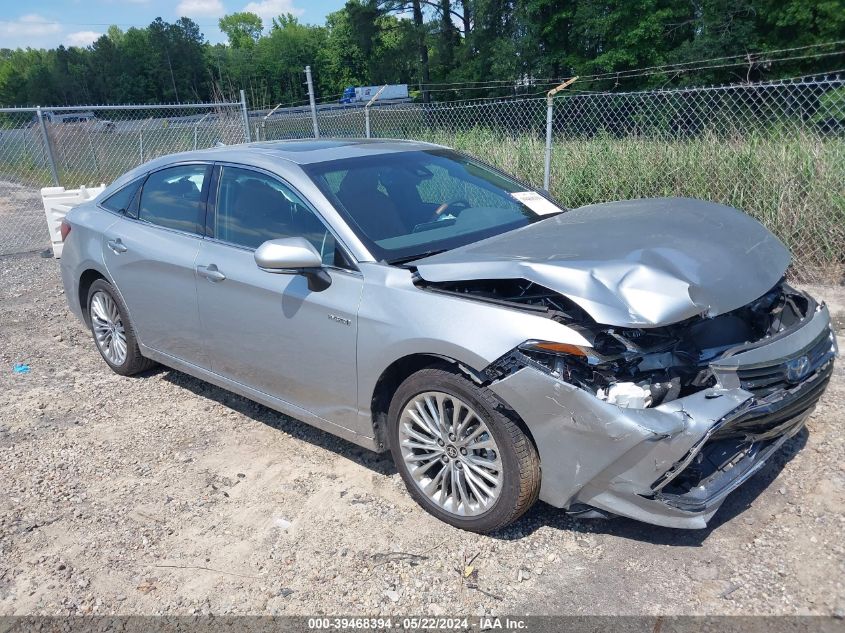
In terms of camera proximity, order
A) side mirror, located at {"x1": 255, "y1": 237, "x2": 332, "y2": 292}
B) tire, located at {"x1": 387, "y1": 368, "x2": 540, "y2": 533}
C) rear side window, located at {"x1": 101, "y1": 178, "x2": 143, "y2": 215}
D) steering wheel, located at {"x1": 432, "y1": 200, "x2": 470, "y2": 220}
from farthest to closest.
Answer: rear side window, located at {"x1": 101, "y1": 178, "x2": 143, "y2": 215}, steering wheel, located at {"x1": 432, "y1": 200, "x2": 470, "y2": 220}, side mirror, located at {"x1": 255, "y1": 237, "x2": 332, "y2": 292}, tire, located at {"x1": 387, "y1": 368, "x2": 540, "y2": 533}

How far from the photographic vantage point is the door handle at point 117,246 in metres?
4.80

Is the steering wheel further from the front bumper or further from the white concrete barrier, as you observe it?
the white concrete barrier

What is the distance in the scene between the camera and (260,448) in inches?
167

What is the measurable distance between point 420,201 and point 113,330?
2.82m

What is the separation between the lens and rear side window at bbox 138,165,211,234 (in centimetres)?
436

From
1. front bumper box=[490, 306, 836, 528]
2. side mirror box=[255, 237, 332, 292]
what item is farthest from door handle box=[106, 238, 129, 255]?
front bumper box=[490, 306, 836, 528]

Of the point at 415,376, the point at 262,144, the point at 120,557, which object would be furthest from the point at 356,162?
the point at 120,557

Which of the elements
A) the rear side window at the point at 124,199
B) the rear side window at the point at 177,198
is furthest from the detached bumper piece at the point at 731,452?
the rear side window at the point at 124,199

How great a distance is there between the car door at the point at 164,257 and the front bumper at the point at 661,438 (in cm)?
231

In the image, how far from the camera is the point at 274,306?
3.73 metres

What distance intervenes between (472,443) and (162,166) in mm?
3067

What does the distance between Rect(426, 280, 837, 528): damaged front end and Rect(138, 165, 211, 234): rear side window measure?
6.96 feet

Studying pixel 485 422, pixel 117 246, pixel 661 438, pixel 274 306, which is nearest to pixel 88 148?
pixel 117 246

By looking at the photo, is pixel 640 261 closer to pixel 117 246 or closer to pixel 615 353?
pixel 615 353
